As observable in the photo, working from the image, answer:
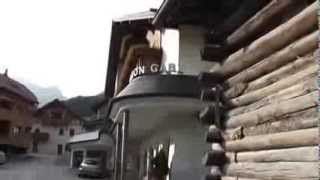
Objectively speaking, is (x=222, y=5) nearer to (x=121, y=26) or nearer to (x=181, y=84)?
→ (x=181, y=84)

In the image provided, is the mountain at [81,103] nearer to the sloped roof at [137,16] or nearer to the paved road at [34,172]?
the paved road at [34,172]

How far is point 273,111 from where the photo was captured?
5.88m

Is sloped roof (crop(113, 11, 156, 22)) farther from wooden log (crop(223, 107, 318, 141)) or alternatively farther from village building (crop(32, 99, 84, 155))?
village building (crop(32, 99, 84, 155))

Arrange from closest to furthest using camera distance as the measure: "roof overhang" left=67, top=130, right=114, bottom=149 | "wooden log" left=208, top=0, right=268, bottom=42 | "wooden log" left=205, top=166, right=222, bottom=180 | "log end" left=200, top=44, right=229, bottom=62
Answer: "wooden log" left=208, top=0, right=268, bottom=42
"wooden log" left=205, top=166, right=222, bottom=180
"log end" left=200, top=44, right=229, bottom=62
"roof overhang" left=67, top=130, right=114, bottom=149

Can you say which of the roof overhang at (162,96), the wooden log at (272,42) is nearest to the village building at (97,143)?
the roof overhang at (162,96)

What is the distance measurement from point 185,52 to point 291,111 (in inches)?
518

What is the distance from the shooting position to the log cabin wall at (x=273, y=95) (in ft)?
17.0

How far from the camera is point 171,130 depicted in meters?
20.0

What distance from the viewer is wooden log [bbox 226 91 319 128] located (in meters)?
5.14

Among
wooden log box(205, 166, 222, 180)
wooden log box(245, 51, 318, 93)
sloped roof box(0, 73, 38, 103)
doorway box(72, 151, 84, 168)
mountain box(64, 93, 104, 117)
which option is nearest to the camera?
wooden log box(245, 51, 318, 93)

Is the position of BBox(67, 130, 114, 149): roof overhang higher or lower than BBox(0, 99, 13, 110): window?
lower

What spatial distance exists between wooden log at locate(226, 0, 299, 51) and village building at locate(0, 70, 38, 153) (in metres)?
58.5

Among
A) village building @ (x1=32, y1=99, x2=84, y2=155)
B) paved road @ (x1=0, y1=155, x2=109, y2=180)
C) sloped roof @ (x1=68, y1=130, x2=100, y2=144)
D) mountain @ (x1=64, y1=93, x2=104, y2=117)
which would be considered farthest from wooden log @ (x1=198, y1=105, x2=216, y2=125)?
mountain @ (x1=64, y1=93, x2=104, y2=117)

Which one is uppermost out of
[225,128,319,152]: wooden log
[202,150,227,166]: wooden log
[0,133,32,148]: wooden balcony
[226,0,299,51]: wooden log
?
[0,133,32,148]: wooden balcony
